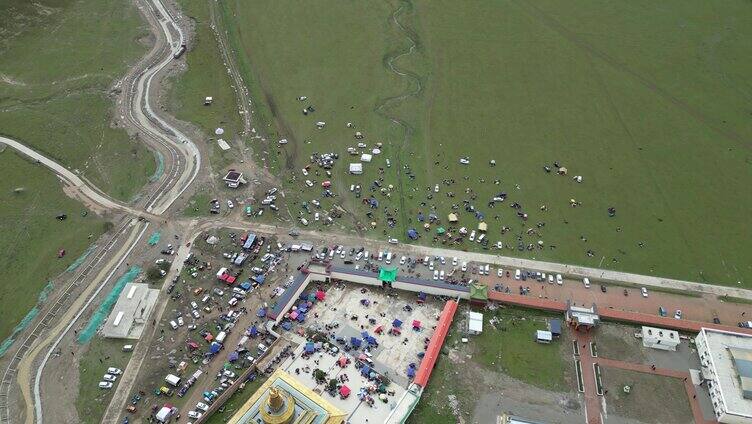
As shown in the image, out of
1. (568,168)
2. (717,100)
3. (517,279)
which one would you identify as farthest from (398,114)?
(717,100)

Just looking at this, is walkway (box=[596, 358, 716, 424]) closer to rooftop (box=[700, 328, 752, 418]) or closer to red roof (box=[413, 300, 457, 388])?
rooftop (box=[700, 328, 752, 418])

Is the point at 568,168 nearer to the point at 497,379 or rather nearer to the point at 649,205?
the point at 649,205

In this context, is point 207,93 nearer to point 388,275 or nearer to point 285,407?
point 388,275

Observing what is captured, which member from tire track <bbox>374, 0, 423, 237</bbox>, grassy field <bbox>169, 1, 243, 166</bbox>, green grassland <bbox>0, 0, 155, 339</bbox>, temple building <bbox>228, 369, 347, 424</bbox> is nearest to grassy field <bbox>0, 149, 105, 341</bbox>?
green grassland <bbox>0, 0, 155, 339</bbox>

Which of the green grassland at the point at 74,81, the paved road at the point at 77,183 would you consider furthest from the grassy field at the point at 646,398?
the green grassland at the point at 74,81

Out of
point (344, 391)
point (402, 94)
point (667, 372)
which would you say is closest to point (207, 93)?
point (402, 94)
